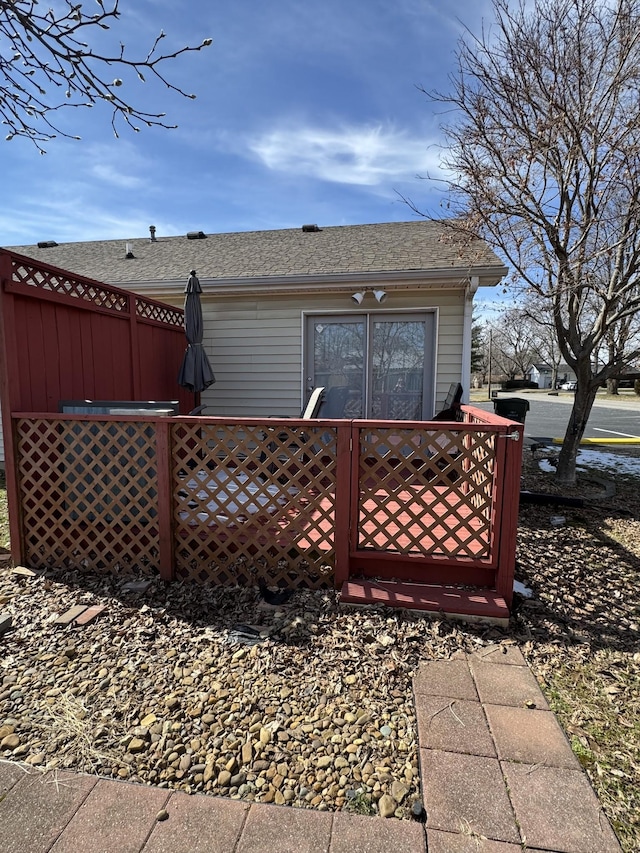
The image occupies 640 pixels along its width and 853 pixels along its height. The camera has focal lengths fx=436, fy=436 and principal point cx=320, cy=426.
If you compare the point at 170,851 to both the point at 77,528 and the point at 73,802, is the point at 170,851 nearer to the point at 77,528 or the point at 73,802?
the point at 73,802

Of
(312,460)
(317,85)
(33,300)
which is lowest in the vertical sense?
(312,460)

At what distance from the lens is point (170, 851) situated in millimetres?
1372

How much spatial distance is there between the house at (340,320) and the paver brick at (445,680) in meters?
4.22

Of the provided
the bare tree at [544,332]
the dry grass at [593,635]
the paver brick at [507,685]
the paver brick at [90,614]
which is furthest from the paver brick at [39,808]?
the bare tree at [544,332]

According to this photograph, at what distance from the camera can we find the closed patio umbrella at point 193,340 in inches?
227

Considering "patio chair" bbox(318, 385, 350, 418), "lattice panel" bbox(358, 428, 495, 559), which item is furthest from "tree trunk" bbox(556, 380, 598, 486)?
"lattice panel" bbox(358, 428, 495, 559)

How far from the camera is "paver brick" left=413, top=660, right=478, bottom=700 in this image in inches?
83.2

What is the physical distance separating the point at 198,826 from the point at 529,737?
134 cm

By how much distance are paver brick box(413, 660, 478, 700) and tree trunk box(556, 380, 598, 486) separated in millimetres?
4333

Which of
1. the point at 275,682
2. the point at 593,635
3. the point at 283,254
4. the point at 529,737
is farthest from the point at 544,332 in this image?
the point at 275,682

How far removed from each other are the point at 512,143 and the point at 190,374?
4.67m

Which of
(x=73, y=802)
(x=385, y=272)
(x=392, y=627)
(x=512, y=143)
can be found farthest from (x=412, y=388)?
(x=73, y=802)

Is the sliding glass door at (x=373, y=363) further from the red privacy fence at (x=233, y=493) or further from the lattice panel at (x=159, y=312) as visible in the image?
the red privacy fence at (x=233, y=493)

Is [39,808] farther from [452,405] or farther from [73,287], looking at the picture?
[452,405]
